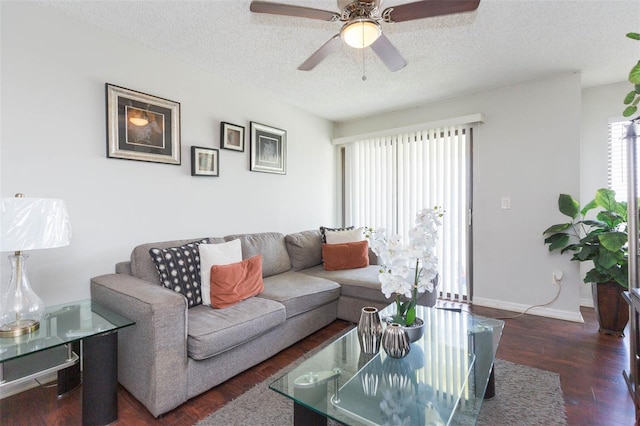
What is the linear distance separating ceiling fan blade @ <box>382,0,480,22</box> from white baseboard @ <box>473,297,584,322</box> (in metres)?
2.98

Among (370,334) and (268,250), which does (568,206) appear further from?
(268,250)

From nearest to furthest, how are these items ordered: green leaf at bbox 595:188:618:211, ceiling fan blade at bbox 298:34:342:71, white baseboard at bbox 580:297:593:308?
ceiling fan blade at bbox 298:34:342:71, green leaf at bbox 595:188:618:211, white baseboard at bbox 580:297:593:308

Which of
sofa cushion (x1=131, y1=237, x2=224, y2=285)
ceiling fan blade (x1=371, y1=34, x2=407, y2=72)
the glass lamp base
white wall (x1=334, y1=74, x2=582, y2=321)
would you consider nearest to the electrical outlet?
white wall (x1=334, y1=74, x2=582, y2=321)

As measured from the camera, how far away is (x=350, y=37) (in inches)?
65.5

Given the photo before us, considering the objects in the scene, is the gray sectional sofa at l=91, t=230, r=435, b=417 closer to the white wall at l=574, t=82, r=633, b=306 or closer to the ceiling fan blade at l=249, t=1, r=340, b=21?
the ceiling fan blade at l=249, t=1, r=340, b=21

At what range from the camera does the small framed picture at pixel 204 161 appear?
2705mm

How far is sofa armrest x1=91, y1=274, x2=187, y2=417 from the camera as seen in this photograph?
1.56m

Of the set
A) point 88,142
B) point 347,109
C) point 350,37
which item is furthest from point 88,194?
point 347,109

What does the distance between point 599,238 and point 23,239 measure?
3.87 m

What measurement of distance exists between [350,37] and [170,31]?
1404 mm

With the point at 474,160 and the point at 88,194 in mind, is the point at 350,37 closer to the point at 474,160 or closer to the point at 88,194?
the point at 88,194

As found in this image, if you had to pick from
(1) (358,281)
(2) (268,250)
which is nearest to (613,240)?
(1) (358,281)

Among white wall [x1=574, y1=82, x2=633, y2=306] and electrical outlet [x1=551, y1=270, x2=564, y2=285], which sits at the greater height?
white wall [x1=574, y1=82, x2=633, y2=306]

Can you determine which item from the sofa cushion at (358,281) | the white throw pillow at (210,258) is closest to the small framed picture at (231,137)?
the white throw pillow at (210,258)
